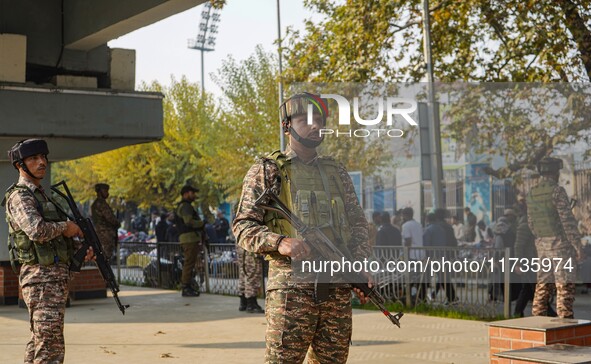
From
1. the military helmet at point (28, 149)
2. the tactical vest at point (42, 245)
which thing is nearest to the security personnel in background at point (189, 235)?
the tactical vest at point (42, 245)

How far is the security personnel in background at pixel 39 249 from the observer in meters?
5.90

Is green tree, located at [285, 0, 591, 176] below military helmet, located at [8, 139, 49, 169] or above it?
above

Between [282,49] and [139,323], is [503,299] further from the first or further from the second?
[282,49]

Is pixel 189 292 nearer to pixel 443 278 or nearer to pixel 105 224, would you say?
pixel 105 224

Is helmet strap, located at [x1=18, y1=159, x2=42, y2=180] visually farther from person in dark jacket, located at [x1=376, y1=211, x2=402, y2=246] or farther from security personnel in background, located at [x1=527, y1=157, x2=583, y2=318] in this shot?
person in dark jacket, located at [x1=376, y1=211, x2=402, y2=246]

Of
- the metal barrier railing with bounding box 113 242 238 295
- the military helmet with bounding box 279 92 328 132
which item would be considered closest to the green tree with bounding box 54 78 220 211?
the metal barrier railing with bounding box 113 242 238 295

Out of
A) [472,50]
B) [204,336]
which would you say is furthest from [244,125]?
[204,336]

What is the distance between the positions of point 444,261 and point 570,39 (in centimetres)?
596

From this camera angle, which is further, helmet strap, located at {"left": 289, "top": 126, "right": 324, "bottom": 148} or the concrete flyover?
the concrete flyover

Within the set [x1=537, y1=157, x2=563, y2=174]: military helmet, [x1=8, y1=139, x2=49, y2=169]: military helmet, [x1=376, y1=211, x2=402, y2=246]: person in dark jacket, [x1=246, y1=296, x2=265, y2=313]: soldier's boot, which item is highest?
[x1=537, y1=157, x2=563, y2=174]: military helmet

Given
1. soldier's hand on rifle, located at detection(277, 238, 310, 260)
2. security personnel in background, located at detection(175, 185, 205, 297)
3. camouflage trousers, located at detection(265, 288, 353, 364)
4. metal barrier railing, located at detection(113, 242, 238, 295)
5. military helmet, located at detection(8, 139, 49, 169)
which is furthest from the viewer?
metal barrier railing, located at detection(113, 242, 238, 295)

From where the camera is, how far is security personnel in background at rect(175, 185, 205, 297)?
45.4 ft

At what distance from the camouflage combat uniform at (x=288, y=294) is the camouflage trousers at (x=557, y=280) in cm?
487

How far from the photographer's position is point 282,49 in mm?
19203
